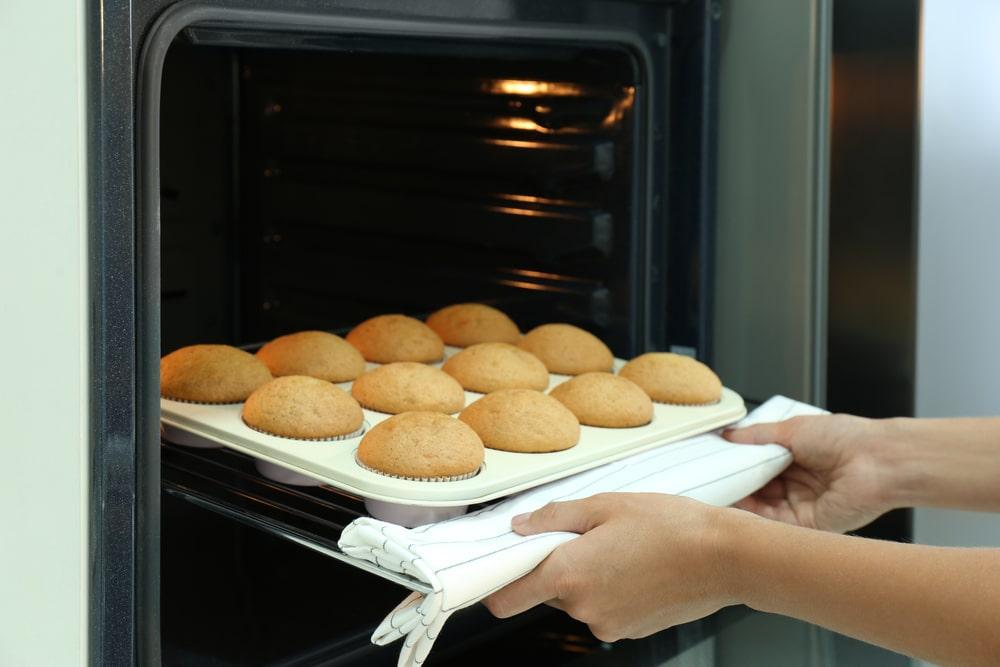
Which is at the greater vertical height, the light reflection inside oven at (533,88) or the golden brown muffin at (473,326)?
the light reflection inside oven at (533,88)

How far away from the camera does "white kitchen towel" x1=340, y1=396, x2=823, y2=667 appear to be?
881mm

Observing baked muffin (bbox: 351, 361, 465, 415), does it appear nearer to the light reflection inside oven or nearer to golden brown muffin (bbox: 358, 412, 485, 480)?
golden brown muffin (bbox: 358, 412, 485, 480)

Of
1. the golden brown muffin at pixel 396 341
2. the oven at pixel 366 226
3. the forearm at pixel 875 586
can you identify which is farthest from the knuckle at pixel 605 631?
the golden brown muffin at pixel 396 341

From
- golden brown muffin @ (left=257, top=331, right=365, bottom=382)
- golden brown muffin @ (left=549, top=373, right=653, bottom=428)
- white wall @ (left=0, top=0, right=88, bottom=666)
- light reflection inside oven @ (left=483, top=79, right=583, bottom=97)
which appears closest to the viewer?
white wall @ (left=0, top=0, right=88, bottom=666)

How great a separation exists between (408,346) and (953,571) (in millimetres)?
753

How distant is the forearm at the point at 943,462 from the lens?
1.29 meters

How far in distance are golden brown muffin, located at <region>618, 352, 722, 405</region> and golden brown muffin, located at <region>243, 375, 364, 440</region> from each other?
1.18 feet

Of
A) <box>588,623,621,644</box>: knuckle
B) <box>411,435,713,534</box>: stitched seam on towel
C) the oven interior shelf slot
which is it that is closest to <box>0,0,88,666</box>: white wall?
the oven interior shelf slot

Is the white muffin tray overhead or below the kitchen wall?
below

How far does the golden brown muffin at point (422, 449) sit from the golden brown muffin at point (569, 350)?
39 centimetres

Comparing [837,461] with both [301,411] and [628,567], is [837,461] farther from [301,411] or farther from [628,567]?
[301,411]

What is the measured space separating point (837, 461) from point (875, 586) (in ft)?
1.31

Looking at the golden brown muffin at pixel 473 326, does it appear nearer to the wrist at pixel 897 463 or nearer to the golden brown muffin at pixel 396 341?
the golden brown muffin at pixel 396 341

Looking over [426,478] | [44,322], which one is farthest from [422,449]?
[44,322]
